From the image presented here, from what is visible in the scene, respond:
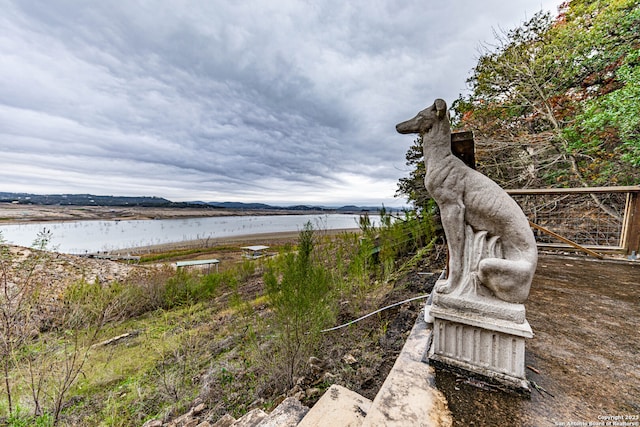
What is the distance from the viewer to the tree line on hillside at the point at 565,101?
15.1ft

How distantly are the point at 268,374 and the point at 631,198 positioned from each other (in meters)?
6.20

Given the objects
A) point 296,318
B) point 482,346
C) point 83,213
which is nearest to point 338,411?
point 482,346

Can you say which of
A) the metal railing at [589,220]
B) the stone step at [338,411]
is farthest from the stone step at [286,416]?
the metal railing at [589,220]

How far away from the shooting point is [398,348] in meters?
2.26

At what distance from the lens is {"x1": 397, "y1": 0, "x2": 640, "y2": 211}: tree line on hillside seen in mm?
4598

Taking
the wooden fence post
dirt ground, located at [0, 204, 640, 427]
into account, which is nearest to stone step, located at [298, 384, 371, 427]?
dirt ground, located at [0, 204, 640, 427]

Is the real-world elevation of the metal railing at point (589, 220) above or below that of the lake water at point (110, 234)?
above

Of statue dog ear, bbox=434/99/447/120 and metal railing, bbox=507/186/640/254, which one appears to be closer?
statue dog ear, bbox=434/99/447/120

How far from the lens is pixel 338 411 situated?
4.48 feet

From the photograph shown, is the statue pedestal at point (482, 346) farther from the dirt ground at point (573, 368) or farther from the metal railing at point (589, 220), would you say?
the metal railing at point (589, 220)

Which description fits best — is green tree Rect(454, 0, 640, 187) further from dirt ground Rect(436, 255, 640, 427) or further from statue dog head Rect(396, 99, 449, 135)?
statue dog head Rect(396, 99, 449, 135)

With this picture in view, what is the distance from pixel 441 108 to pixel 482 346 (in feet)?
4.73

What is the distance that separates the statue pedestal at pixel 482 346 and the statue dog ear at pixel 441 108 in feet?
4.00

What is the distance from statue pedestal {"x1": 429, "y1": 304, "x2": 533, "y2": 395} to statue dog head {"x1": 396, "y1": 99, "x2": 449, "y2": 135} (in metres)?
1.17
